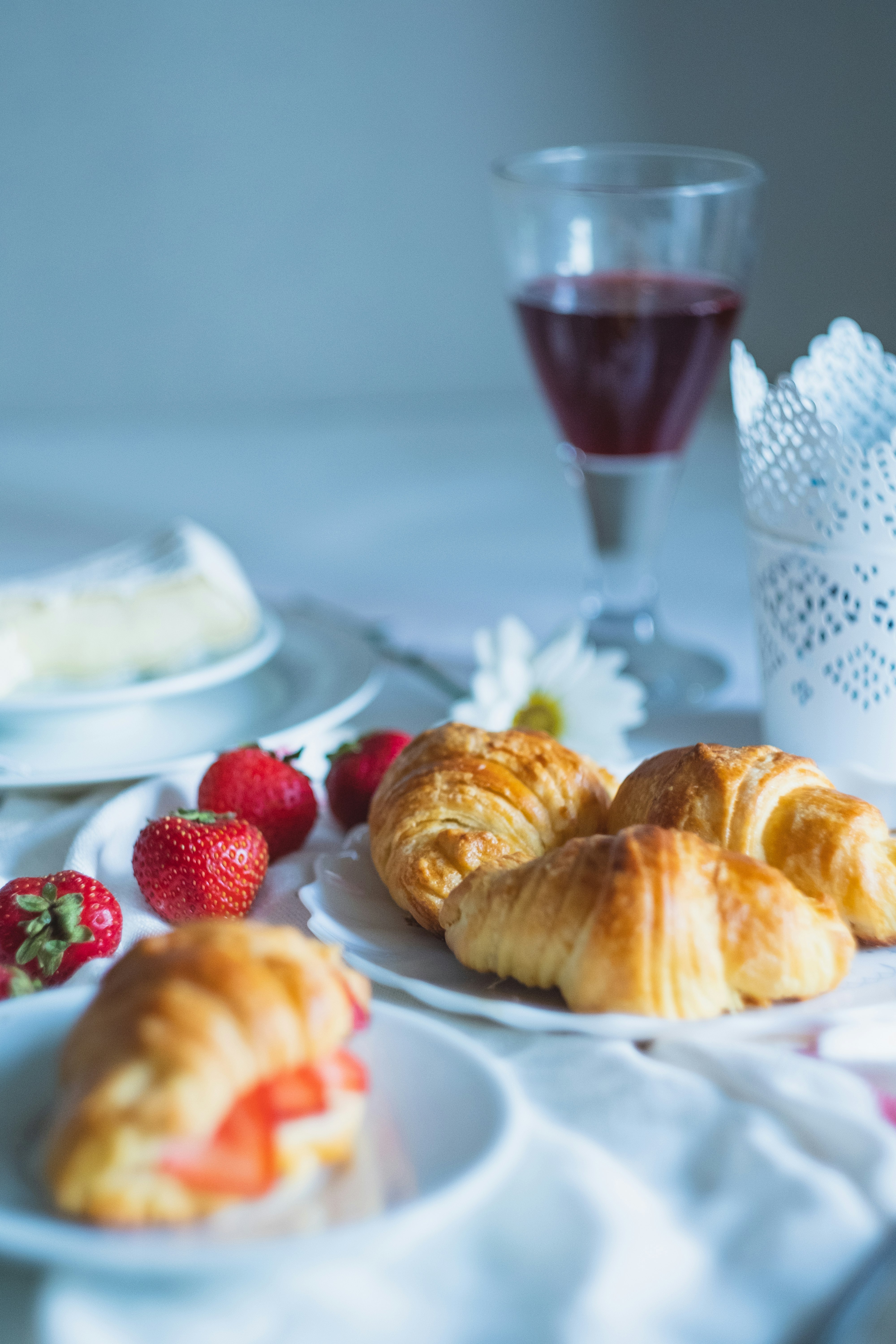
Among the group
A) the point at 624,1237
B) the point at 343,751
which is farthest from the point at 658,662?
the point at 624,1237

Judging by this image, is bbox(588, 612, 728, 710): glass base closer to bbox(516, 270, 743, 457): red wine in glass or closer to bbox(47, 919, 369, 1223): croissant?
bbox(516, 270, 743, 457): red wine in glass

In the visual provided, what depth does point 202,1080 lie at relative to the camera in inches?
18.0


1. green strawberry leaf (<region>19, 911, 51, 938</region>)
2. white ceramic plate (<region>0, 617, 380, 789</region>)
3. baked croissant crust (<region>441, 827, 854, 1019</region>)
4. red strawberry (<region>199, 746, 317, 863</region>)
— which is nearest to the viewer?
baked croissant crust (<region>441, 827, 854, 1019</region>)

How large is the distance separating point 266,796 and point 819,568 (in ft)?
1.29

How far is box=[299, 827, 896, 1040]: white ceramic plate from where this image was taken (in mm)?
613

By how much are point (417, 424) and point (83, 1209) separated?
6.43 ft

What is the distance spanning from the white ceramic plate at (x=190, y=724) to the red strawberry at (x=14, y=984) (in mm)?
307

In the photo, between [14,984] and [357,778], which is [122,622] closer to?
[357,778]

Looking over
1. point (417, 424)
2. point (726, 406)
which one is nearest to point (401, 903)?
point (417, 424)

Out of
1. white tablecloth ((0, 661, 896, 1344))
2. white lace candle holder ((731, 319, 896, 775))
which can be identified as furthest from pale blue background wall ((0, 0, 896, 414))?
white tablecloth ((0, 661, 896, 1344))

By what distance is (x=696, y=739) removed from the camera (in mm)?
1126

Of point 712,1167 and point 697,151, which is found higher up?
point 697,151

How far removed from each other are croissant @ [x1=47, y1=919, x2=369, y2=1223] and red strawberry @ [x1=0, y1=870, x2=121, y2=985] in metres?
0.20

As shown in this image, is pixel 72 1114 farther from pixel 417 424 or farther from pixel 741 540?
pixel 417 424
